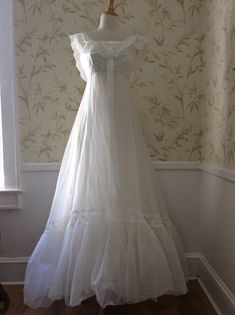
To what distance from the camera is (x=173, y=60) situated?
5.95 ft

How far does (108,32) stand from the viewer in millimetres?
1545

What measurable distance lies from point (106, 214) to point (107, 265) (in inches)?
8.4

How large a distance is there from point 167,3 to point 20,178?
51.8 inches

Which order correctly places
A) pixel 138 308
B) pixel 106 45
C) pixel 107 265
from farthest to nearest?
pixel 138 308
pixel 106 45
pixel 107 265

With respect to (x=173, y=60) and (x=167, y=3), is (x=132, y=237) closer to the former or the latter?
(x=173, y=60)

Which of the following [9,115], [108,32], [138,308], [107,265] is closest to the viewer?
[107,265]

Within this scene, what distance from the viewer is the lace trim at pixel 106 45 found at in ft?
4.73

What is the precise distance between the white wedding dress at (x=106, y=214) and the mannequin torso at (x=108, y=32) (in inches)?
2.5

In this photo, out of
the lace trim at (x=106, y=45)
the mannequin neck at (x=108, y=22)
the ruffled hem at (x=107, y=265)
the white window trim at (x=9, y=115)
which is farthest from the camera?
the white window trim at (x=9, y=115)

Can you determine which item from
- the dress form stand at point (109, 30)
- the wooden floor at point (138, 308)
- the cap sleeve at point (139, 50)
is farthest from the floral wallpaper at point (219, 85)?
the wooden floor at point (138, 308)

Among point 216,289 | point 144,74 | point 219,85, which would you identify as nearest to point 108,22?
point 144,74

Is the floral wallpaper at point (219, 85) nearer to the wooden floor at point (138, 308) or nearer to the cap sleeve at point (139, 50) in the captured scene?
the cap sleeve at point (139, 50)

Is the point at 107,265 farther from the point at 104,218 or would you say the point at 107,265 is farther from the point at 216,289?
the point at 216,289

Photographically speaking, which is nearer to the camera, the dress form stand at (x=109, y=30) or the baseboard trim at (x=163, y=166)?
the dress form stand at (x=109, y=30)
